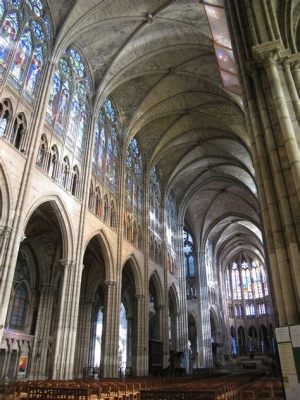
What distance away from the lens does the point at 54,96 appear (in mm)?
17078

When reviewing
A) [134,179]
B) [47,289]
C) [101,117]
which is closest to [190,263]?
[134,179]

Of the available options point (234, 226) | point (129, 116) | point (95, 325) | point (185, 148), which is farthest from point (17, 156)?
point (234, 226)

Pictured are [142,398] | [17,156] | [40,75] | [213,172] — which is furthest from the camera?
[213,172]

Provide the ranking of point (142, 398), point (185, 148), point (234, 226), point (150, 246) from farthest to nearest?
point (234, 226), point (185, 148), point (150, 246), point (142, 398)

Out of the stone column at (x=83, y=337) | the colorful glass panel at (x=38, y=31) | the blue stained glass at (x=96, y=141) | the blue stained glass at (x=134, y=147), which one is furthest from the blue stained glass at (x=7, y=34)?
the stone column at (x=83, y=337)

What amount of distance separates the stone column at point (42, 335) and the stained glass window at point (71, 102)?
10716 millimetres

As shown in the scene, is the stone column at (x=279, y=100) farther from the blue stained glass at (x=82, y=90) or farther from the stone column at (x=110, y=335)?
the stone column at (x=110, y=335)

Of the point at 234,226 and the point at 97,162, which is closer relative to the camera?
the point at 97,162

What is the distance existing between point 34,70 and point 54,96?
68.5 inches

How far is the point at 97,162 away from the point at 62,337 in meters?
10.2

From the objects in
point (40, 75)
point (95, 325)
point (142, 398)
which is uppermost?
point (40, 75)

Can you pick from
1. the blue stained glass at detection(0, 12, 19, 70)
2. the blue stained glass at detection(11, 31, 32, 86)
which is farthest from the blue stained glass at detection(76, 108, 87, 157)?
the blue stained glass at detection(0, 12, 19, 70)

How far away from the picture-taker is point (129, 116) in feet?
82.6

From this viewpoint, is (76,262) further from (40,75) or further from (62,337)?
(40,75)
